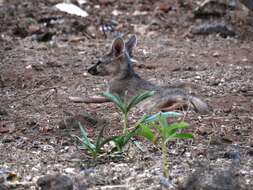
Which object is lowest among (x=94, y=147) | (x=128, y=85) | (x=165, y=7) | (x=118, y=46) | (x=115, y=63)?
(x=165, y=7)

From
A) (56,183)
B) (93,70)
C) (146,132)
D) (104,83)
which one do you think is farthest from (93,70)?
(56,183)

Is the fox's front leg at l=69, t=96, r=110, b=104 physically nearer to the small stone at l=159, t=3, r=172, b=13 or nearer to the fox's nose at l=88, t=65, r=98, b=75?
the fox's nose at l=88, t=65, r=98, b=75

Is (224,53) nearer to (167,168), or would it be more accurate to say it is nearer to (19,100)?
(19,100)

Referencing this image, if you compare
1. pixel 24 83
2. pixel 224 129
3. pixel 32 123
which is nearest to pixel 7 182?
pixel 32 123

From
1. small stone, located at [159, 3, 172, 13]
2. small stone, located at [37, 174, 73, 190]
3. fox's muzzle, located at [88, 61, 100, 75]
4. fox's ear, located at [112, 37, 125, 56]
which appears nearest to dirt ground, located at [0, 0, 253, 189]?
small stone, located at [159, 3, 172, 13]

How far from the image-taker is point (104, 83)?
Answer: 928 centimetres

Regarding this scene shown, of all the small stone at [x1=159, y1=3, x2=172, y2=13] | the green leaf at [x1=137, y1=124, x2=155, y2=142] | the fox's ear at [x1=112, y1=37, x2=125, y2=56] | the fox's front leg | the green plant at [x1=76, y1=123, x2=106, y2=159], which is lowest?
the small stone at [x1=159, y1=3, x2=172, y2=13]

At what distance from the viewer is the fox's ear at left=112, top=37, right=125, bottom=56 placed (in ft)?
29.2

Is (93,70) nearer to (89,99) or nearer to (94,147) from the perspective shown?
(89,99)

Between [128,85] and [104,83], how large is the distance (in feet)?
1.52

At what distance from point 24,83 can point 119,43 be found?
3.80 feet

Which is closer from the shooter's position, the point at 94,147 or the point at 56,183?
the point at 56,183

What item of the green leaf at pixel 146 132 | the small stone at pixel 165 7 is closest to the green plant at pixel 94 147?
the green leaf at pixel 146 132

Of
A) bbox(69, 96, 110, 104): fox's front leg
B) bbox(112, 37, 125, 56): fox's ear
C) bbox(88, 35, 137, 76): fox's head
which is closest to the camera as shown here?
bbox(69, 96, 110, 104): fox's front leg
